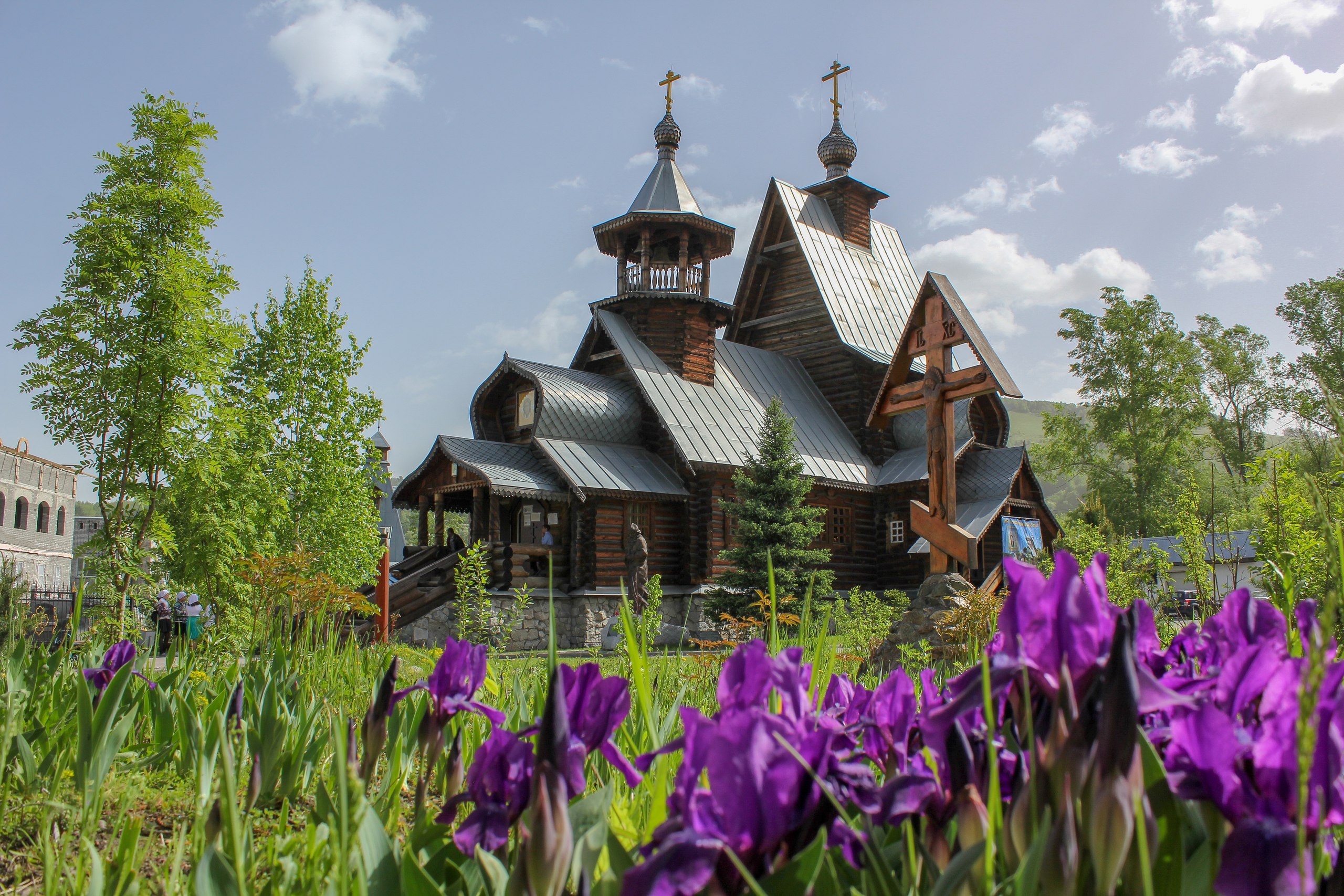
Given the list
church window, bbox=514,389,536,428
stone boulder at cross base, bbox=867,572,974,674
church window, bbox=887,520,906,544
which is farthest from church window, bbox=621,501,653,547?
stone boulder at cross base, bbox=867,572,974,674

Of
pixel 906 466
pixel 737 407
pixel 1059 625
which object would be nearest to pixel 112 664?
pixel 1059 625

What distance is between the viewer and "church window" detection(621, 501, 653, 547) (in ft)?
59.7

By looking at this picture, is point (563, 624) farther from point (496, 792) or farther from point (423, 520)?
point (496, 792)

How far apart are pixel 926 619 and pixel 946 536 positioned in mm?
1858

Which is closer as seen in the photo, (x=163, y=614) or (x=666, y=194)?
(x=163, y=614)

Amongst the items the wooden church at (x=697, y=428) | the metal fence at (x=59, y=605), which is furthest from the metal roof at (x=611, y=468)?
the metal fence at (x=59, y=605)

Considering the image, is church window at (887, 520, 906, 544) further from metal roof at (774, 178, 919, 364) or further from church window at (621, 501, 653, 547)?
church window at (621, 501, 653, 547)

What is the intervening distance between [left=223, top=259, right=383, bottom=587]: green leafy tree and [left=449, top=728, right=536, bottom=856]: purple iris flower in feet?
43.0

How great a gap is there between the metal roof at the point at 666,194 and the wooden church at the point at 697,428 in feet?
0.16

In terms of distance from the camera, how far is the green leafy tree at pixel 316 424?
13.8 m

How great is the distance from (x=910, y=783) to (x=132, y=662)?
7.19ft

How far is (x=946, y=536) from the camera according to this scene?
9906mm

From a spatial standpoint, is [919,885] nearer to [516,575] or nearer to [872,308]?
[516,575]

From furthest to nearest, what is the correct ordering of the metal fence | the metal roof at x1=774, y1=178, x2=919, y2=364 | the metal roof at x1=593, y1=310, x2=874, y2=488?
the metal roof at x1=774, y1=178, x2=919, y2=364
the metal roof at x1=593, y1=310, x2=874, y2=488
the metal fence
